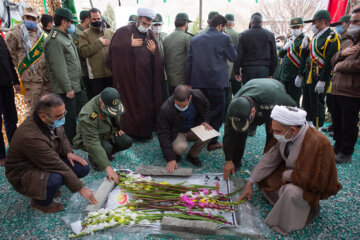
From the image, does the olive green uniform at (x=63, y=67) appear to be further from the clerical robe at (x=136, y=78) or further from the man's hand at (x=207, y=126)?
the man's hand at (x=207, y=126)

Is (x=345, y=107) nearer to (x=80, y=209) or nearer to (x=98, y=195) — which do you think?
(x=98, y=195)

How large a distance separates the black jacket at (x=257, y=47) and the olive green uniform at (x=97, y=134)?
2.72 m

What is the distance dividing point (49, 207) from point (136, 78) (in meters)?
2.32

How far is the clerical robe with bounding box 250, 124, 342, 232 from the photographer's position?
1.95m

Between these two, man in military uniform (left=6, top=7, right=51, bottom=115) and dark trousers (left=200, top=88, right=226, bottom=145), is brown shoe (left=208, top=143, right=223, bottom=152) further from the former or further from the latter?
man in military uniform (left=6, top=7, right=51, bottom=115)

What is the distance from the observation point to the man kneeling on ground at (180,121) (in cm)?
305

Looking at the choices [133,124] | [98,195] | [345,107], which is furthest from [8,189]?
[345,107]

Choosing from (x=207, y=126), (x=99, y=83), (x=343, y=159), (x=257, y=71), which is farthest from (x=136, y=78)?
(x=343, y=159)

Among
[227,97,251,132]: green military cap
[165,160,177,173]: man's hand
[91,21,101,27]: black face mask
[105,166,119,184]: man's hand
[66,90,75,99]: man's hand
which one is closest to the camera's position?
[227,97,251,132]: green military cap

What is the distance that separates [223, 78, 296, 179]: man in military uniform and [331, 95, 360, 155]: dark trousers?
1023 mm

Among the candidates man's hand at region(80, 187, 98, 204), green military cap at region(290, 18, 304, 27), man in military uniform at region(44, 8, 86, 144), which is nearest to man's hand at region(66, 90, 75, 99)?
man in military uniform at region(44, 8, 86, 144)

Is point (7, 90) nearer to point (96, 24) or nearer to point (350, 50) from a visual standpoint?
point (96, 24)

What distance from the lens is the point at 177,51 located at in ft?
13.9

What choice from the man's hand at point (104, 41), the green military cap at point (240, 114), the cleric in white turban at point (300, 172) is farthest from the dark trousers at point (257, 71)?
Answer: the man's hand at point (104, 41)
